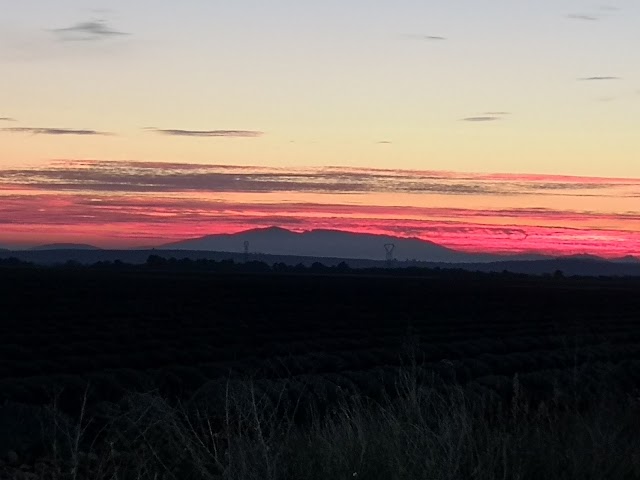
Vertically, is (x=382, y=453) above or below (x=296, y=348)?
above

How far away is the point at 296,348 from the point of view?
1114 inches

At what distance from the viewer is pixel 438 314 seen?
4834 centimetres

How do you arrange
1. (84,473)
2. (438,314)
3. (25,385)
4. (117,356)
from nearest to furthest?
(84,473) → (25,385) → (117,356) → (438,314)

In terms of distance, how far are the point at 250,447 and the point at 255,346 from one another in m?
22.3

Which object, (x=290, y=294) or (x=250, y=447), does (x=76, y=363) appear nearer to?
(x=250, y=447)

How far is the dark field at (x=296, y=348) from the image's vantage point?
18.3m

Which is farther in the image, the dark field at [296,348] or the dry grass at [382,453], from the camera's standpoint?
the dark field at [296,348]

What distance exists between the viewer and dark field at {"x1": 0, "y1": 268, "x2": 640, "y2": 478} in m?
18.3

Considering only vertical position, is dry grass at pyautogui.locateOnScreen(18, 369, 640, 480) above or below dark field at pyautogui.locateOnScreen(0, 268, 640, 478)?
above

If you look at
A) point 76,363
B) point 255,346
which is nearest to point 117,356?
point 76,363

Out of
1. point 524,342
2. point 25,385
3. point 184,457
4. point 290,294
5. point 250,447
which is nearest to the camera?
point 250,447

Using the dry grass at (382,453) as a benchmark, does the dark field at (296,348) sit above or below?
below

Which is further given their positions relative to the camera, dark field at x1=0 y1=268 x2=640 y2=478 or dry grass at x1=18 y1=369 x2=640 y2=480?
dark field at x1=0 y1=268 x2=640 y2=478

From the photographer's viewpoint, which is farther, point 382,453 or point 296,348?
point 296,348
